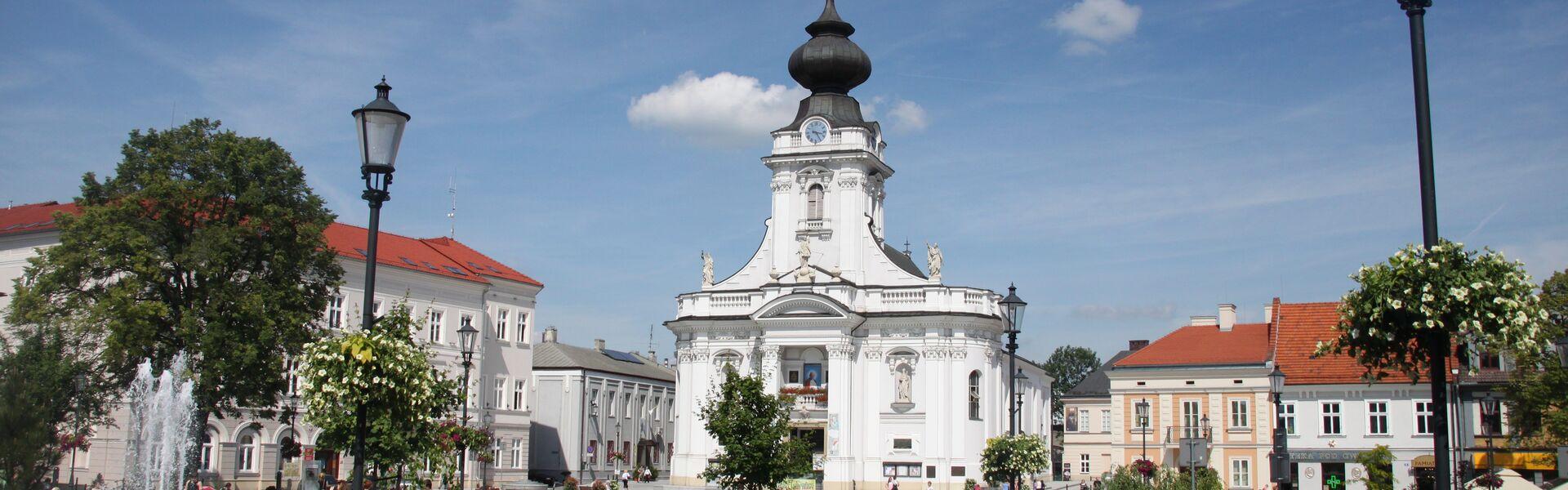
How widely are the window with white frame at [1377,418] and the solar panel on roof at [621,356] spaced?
157 ft

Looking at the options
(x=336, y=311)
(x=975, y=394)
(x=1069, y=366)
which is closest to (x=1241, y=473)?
(x=975, y=394)

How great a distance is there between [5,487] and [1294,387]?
45.2 metres

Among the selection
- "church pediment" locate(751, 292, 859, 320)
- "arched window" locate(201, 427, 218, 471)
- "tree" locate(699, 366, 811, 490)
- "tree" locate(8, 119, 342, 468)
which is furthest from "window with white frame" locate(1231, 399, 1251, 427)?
"arched window" locate(201, 427, 218, 471)

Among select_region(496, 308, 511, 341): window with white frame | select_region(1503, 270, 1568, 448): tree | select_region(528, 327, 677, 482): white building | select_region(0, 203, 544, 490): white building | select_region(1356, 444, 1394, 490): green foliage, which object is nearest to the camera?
select_region(1356, 444, 1394, 490): green foliage

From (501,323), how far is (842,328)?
18.0m

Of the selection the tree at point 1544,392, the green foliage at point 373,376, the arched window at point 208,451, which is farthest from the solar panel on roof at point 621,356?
the green foliage at point 373,376

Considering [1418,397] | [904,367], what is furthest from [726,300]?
[1418,397]

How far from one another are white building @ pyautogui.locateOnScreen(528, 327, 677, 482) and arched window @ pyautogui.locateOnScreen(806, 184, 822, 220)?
Result: 1857 centimetres

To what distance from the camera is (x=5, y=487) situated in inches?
795

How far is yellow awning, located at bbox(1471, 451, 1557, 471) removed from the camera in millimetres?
47844

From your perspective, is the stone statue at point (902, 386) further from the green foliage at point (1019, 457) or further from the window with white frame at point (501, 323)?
the window with white frame at point (501, 323)

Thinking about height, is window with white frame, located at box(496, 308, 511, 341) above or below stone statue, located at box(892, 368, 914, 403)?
above

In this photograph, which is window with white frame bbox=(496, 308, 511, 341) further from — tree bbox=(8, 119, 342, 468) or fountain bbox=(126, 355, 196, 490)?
tree bbox=(8, 119, 342, 468)

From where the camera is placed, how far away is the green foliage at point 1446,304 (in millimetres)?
13367
